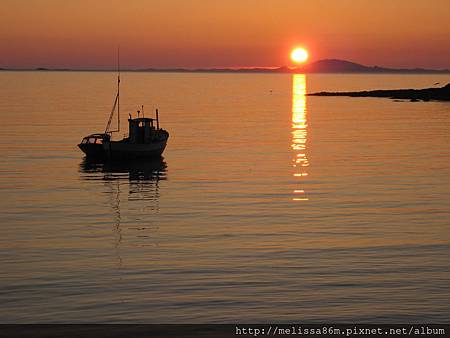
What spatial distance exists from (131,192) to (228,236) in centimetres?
1825

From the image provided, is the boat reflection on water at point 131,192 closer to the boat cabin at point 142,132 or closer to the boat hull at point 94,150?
the boat hull at point 94,150

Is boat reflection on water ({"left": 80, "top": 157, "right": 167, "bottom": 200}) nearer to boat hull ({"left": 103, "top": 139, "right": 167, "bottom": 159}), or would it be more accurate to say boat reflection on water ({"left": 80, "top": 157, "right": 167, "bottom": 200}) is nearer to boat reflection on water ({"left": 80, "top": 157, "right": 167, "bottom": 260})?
boat reflection on water ({"left": 80, "top": 157, "right": 167, "bottom": 260})

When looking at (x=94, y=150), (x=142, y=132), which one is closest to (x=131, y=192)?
(x=94, y=150)

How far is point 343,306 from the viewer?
24172 millimetres

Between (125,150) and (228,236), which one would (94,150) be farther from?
(228,236)

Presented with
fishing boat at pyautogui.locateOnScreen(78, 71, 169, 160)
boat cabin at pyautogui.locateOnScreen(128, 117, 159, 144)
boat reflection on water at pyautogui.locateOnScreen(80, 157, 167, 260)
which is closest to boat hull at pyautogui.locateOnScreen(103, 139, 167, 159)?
fishing boat at pyautogui.locateOnScreen(78, 71, 169, 160)

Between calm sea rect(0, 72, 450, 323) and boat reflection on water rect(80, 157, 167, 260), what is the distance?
0.50 ft

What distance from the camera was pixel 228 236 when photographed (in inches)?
1403

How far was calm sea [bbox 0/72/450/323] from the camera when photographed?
24359 millimetres

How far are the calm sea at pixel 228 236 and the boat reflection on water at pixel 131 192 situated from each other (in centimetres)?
15

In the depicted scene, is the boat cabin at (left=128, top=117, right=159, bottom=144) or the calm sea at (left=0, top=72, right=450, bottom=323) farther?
the boat cabin at (left=128, top=117, right=159, bottom=144)

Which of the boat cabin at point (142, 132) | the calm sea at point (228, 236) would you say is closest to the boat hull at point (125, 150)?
the boat cabin at point (142, 132)
